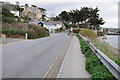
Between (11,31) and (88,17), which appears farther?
(88,17)

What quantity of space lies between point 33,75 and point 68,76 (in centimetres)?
123

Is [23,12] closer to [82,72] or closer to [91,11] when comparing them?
[91,11]

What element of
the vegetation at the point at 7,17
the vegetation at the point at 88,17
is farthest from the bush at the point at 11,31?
the vegetation at the point at 88,17

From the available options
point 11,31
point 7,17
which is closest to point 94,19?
point 7,17

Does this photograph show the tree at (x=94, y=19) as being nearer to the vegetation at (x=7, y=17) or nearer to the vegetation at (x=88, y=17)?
the vegetation at (x=88, y=17)

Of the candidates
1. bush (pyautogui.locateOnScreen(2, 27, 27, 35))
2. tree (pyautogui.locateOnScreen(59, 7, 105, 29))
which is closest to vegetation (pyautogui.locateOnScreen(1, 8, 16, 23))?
bush (pyautogui.locateOnScreen(2, 27, 27, 35))

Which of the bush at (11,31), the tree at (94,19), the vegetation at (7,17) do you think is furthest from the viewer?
the tree at (94,19)

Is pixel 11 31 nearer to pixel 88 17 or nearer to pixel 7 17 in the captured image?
pixel 7 17

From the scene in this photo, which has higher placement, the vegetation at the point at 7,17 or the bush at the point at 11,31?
the vegetation at the point at 7,17

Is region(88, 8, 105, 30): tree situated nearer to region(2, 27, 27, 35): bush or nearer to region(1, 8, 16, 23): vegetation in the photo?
region(1, 8, 16, 23): vegetation

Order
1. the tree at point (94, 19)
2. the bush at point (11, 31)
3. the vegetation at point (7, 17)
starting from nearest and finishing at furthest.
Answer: the bush at point (11, 31) < the vegetation at point (7, 17) < the tree at point (94, 19)

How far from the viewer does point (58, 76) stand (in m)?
A: 7.09

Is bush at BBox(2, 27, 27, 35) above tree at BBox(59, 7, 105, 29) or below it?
below

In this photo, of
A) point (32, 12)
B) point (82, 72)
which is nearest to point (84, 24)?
point (32, 12)
